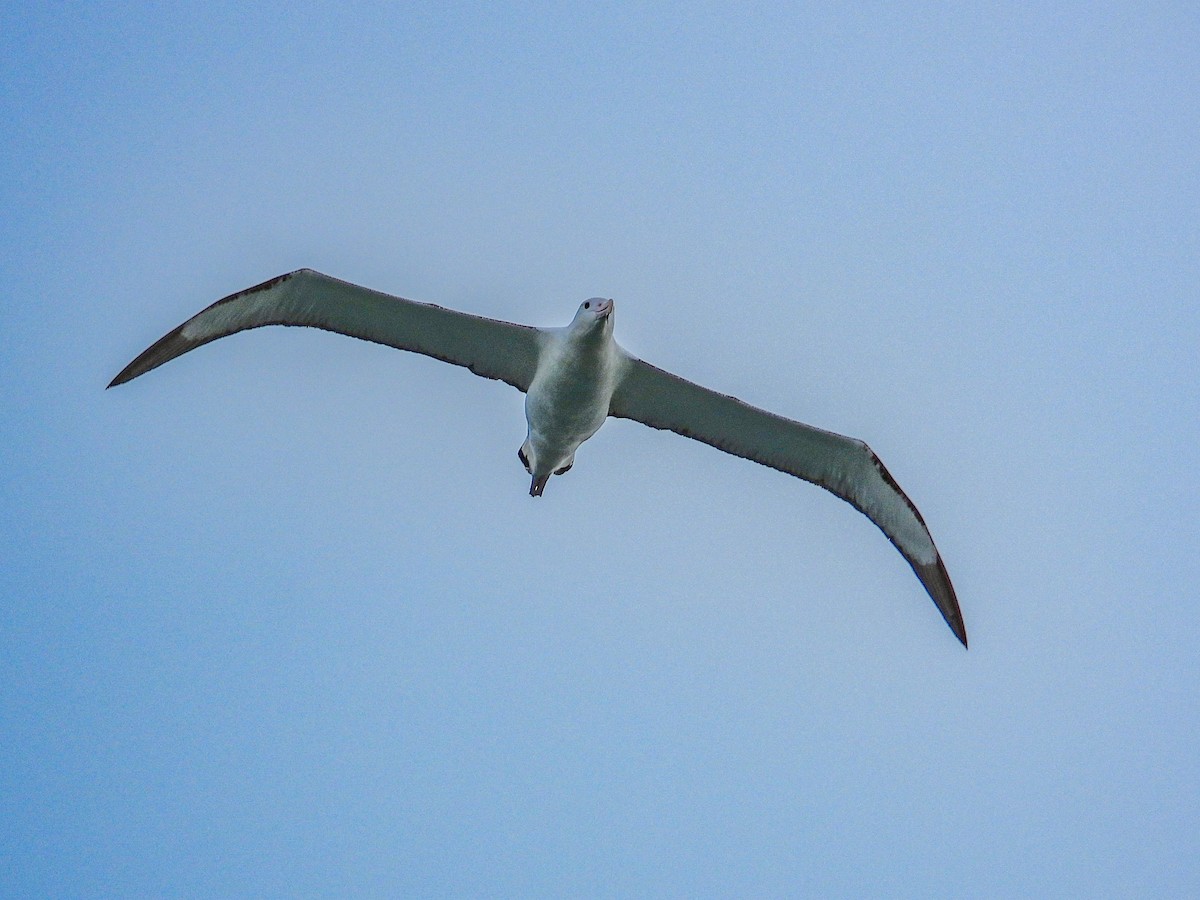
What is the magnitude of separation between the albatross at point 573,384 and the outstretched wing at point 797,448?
0.04 feet

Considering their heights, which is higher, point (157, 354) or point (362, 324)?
point (362, 324)

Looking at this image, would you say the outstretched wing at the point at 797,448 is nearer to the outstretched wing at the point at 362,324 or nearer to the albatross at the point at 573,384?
the albatross at the point at 573,384

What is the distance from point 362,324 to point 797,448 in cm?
512

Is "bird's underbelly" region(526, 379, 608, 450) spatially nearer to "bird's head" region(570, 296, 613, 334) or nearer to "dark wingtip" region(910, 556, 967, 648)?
"bird's head" region(570, 296, 613, 334)

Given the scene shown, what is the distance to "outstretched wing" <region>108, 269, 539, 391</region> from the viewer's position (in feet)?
39.6

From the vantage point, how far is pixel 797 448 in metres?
13.4

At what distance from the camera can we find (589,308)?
1156cm

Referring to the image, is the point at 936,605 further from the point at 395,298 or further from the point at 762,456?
the point at 395,298

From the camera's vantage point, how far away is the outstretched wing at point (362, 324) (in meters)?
12.1

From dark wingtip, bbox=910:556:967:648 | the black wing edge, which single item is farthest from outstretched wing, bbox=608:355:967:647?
the black wing edge

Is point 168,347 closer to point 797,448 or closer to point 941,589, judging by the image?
point 797,448

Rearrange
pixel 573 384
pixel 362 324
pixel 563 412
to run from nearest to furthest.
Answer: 1. pixel 573 384
2. pixel 563 412
3. pixel 362 324

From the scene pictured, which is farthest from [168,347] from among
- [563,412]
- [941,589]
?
[941,589]

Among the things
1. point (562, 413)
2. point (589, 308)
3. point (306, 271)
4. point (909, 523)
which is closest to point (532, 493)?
point (562, 413)
